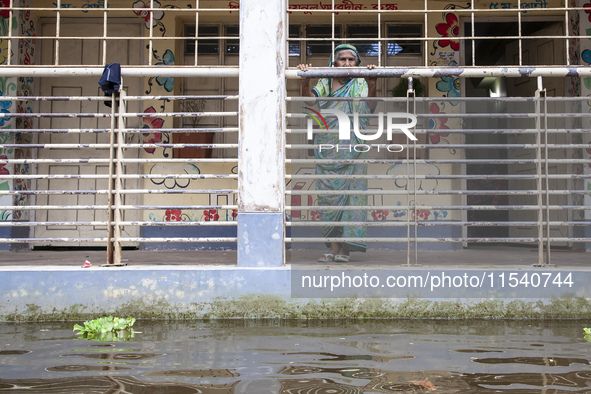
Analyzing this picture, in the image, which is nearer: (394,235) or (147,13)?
(394,235)

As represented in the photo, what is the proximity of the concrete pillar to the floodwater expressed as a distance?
2.46 feet

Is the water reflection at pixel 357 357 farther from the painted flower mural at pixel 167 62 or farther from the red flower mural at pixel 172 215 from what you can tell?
the painted flower mural at pixel 167 62

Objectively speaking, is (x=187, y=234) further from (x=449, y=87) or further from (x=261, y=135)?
(x=449, y=87)

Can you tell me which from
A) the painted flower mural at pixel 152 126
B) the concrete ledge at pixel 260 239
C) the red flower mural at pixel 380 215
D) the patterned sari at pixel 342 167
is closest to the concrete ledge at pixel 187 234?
the painted flower mural at pixel 152 126

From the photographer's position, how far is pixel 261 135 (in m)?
4.85

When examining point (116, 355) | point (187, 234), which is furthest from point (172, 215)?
point (116, 355)

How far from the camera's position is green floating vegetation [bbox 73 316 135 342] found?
3.83 metres

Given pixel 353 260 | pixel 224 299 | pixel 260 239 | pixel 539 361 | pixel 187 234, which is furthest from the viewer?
pixel 187 234

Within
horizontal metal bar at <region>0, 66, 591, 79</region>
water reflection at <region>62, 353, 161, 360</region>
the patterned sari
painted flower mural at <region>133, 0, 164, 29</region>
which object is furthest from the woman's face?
painted flower mural at <region>133, 0, 164, 29</region>

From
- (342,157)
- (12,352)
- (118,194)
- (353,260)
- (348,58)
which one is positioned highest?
(348,58)

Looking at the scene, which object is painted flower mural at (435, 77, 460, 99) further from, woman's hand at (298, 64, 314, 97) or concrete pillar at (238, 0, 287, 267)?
concrete pillar at (238, 0, 287, 267)

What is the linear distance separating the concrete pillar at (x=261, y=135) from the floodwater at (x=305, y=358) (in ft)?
2.46

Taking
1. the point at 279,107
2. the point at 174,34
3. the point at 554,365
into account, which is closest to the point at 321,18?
the point at 174,34

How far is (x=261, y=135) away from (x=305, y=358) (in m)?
2.25
